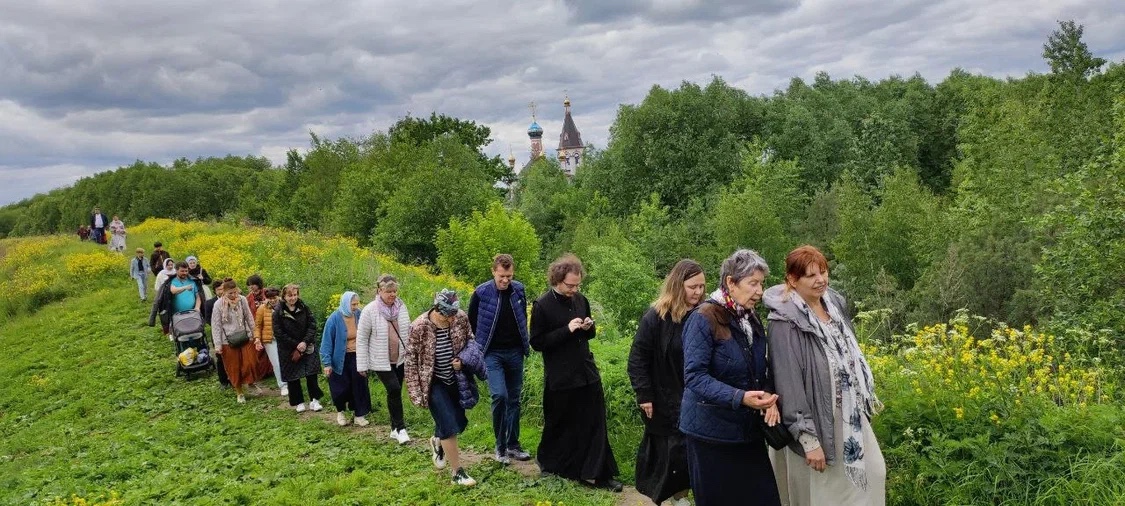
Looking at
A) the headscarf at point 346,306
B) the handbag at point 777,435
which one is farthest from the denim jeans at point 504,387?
the handbag at point 777,435

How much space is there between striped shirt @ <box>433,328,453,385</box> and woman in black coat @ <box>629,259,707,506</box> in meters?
1.65

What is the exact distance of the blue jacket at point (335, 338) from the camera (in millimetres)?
8078

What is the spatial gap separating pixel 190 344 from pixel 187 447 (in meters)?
3.85

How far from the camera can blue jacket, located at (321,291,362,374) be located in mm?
8078

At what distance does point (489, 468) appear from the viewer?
651 cm

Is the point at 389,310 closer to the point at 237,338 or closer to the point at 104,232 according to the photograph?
the point at 237,338

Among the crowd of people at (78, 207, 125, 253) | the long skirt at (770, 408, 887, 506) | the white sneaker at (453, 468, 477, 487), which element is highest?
the crowd of people at (78, 207, 125, 253)

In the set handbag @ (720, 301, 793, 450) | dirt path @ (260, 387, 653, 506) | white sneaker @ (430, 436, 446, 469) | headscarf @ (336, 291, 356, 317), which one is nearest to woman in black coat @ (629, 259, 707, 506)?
dirt path @ (260, 387, 653, 506)

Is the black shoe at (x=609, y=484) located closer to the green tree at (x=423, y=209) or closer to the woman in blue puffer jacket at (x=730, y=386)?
the woman in blue puffer jacket at (x=730, y=386)

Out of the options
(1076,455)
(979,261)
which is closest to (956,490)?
(1076,455)

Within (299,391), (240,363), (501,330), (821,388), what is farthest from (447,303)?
(240,363)

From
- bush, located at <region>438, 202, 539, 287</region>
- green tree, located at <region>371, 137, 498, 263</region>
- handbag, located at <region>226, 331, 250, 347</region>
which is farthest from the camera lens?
green tree, located at <region>371, 137, 498, 263</region>

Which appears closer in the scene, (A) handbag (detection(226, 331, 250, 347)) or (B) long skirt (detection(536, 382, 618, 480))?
(B) long skirt (detection(536, 382, 618, 480))

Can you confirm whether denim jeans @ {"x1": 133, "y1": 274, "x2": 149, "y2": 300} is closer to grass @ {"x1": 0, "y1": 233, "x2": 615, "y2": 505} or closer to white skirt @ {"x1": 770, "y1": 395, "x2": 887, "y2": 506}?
grass @ {"x1": 0, "y1": 233, "x2": 615, "y2": 505}
